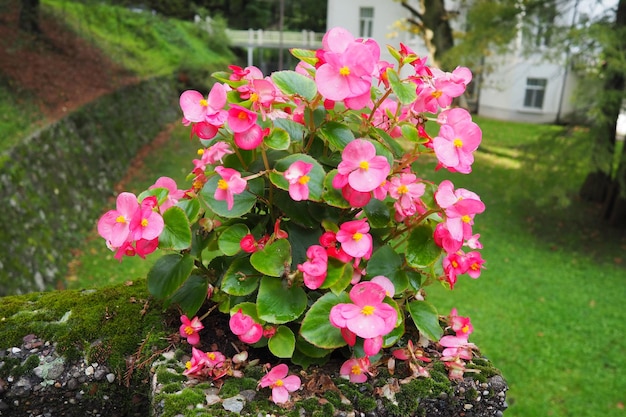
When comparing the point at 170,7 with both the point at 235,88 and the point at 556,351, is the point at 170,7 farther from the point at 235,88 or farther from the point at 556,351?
the point at 235,88

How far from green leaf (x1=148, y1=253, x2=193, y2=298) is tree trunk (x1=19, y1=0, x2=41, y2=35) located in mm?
8961

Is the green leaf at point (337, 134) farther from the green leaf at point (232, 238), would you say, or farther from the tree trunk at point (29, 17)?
the tree trunk at point (29, 17)

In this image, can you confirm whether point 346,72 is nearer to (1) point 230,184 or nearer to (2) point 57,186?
(1) point 230,184

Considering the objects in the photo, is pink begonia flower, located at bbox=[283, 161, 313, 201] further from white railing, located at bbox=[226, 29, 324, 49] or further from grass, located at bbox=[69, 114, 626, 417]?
white railing, located at bbox=[226, 29, 324, 49]

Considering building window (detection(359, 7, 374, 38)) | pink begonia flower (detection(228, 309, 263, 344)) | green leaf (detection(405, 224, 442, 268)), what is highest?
building window (detection(359, 7, 374, 38))

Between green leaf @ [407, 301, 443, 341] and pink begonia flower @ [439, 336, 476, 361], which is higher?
green leaf @ [407, 301, 443, 341]

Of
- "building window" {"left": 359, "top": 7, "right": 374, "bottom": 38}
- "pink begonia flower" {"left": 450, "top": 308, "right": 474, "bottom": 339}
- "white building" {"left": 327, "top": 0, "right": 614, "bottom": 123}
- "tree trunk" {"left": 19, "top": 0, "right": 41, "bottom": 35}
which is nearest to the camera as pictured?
"pink begonia flower" {"left": 450, "top": 308, "right": 474, "bottom": 339}

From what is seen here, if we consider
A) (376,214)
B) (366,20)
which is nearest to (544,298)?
(376,214)

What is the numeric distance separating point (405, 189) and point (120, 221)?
1.89 feet

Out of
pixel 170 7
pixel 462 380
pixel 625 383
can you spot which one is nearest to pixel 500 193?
pixel 625 383

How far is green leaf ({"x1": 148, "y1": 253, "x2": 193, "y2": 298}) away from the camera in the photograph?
1212 millimetres

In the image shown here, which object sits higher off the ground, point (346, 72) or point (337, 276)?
point (346, 72)

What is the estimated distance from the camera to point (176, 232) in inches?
43.8

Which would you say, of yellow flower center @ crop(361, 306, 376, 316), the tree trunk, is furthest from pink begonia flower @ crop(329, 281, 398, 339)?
the tree trunk
